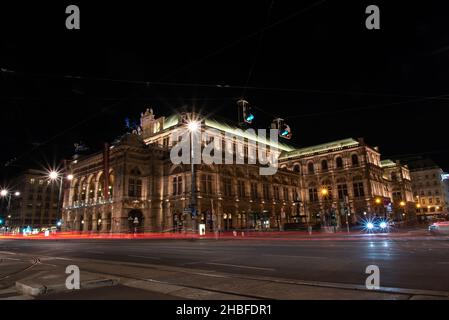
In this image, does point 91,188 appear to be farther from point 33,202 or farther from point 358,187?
point 33,202

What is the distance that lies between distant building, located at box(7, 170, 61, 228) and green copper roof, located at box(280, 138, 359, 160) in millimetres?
75832

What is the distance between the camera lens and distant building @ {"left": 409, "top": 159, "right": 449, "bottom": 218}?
11481cm

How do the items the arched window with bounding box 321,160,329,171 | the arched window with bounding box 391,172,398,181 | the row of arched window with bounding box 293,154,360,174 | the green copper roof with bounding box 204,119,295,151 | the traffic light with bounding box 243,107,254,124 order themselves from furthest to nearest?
the arched window with bounding box 391,172,398,181, the arched window with bounding box 321,160,329,171, the row of arched window with bounding box 293,154,360,174, the green copper roof with bounding box 204,119,295,151, the traffic light with bounding box 243,107,254,124

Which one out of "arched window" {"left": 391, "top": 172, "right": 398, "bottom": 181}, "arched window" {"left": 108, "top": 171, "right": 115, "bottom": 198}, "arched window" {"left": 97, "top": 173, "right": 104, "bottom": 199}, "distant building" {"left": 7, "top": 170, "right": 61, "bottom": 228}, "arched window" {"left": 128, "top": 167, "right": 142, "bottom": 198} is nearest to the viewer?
"arched window" {"left": 128, "top": 167, "right": 142, "bottom": 198}

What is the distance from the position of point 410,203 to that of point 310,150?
34842 mm

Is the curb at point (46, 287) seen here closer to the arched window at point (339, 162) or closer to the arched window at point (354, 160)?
the arched window at point (354, 160)

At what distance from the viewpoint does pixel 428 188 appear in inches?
4638

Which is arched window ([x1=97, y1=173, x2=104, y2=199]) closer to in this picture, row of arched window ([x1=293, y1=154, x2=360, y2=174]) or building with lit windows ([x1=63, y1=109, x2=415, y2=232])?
building with lit windows ([x1=63, y1=109, x2=415, y2=232])

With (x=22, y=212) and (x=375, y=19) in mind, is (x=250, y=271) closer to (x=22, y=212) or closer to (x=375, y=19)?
(x=375, y=19)

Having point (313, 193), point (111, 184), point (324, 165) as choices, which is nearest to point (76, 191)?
point (111, 184)

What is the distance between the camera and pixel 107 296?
280 inches

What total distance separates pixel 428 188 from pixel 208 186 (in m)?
99.4

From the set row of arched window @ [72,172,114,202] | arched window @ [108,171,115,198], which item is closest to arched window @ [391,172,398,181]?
arched window @ [108,171,115,198]
